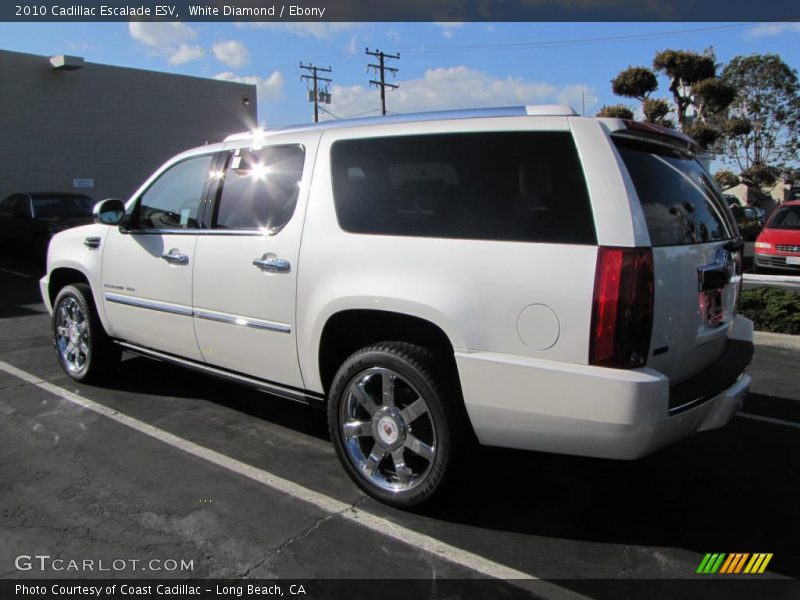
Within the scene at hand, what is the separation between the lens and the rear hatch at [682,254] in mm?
2748

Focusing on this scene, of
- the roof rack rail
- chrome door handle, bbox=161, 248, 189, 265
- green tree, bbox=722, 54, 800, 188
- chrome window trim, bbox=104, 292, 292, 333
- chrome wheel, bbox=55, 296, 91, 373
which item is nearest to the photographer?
the roof rack rail

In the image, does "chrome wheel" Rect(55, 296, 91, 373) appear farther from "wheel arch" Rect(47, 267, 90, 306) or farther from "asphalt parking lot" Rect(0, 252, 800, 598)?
"asphalt parking lot" Rect(0, 252, 800, 598)

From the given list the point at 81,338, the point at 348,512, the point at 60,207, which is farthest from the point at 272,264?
the point at 60,207

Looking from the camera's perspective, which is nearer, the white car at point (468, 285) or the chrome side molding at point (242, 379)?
the white car at point (468, 285)

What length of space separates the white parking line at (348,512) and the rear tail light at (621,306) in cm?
98

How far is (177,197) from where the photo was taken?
4.52 metres

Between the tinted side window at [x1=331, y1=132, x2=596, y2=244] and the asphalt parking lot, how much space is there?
4.18ft

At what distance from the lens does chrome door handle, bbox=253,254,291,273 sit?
11.7ft

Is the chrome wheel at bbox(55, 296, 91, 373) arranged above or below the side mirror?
below

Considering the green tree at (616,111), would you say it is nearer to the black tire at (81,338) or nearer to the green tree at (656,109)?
the green tree at (656,109)

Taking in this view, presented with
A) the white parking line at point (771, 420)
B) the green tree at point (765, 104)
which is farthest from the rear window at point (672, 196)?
the green tree at point (765, 104)

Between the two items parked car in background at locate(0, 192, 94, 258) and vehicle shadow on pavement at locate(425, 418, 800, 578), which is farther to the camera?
parked car in background at locate(0, 192, 94, 258)

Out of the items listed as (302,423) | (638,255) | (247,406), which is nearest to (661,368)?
(638,255)

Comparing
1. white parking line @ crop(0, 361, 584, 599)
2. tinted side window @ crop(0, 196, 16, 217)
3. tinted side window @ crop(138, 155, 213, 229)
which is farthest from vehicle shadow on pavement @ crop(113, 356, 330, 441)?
tinted side window @ crop(0, 196, 16, 217)
